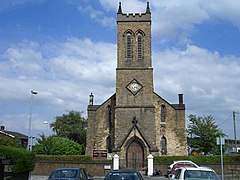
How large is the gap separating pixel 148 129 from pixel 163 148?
468 cm

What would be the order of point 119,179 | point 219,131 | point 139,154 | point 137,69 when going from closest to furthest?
point 119,179, point 139,154, point 137,69, point 219,131

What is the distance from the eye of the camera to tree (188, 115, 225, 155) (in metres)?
51.2

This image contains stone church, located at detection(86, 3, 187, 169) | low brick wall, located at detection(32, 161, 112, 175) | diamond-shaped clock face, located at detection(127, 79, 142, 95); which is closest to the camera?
low brick wall, located at detection(32, 161, 112, 175)

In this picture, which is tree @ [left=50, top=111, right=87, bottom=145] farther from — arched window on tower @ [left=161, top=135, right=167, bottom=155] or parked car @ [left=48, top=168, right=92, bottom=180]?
parked car @ [left=48, top=168, right=92, bottom=180]

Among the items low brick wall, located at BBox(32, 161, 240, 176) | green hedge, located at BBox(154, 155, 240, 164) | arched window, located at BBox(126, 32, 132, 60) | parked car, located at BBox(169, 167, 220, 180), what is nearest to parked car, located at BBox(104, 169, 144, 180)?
parked car, located at BBox(169, 167, 220, 180)

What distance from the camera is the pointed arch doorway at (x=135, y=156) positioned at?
39.2 meters

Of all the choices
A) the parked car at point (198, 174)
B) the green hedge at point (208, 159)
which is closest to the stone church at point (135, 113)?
the green hedge at point (208, 159)

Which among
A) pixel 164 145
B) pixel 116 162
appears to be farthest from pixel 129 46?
pixel 116 162

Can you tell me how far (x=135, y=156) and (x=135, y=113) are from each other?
5244mm

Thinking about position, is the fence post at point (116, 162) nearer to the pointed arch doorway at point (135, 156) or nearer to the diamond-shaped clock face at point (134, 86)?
the pointed arch doorway at point (135, 156)

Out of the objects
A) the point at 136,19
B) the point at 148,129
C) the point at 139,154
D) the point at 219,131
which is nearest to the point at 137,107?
the point at 148,129

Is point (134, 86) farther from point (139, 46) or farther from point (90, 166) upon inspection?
point (90, 166)

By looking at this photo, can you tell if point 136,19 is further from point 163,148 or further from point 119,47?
point 163,148

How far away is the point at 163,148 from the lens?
141 feet
